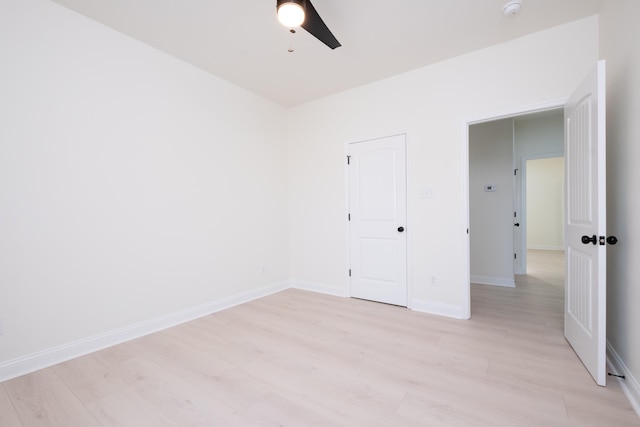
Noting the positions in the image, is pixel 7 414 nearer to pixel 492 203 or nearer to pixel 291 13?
pixel 291 13

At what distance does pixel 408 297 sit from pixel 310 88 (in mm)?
3004

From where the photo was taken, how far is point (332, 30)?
2600 millimetres

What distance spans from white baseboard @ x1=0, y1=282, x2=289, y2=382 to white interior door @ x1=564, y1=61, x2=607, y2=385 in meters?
3.42

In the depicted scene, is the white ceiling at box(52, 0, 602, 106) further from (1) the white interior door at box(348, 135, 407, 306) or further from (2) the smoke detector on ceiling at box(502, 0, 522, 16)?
(1) the white interior door at box(348, 135, 407, 306)

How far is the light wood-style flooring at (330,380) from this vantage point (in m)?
1.59

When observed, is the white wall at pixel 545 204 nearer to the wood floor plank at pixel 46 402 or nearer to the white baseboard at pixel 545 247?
the white baseboard at pixel 545 247

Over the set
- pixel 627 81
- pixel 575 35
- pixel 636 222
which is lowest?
pixel 636 222

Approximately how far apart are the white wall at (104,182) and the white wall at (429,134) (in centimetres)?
106

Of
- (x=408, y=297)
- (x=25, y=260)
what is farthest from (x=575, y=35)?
(x=25, y=260)

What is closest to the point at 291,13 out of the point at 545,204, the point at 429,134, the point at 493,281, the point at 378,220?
the point at 429,134

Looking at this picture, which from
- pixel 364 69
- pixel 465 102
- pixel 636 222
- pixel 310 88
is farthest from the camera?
pixel 310 88

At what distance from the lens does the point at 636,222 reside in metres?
1.73

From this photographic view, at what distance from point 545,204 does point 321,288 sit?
7.73 metres

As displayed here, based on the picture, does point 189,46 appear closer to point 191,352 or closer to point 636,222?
point 191,352
